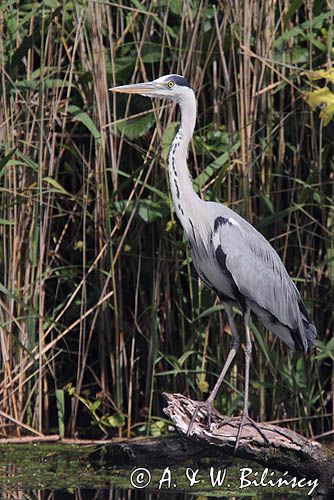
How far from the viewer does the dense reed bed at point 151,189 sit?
13.0ft

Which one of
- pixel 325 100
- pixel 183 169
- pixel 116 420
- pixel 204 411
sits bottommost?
pixel 116 420

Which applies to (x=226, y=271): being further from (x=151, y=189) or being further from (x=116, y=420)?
(x=116, y=420)

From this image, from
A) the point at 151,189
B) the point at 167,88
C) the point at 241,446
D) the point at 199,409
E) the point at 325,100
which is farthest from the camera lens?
the point at 151,189

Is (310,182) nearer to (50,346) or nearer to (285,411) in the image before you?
(285,411)

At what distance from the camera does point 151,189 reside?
3.96 metres

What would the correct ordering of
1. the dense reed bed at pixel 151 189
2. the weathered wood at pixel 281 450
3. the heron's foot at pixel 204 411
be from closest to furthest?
the weathered wood at pixel 281 450 < the heron's foot at pixel 204 411 < the dense reed bed at pixel 151 189

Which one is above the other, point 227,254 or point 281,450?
point 227,254

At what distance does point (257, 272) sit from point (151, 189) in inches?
24.4

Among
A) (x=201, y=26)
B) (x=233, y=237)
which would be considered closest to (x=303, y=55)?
(x=201, y=26)

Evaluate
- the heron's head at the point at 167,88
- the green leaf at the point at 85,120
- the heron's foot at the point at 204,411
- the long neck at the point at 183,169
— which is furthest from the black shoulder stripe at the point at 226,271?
the green leaf at the point at 85,120

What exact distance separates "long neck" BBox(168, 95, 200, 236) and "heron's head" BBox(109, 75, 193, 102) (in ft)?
0.11

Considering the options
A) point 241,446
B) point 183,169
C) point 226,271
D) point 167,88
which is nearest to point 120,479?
point 241,446

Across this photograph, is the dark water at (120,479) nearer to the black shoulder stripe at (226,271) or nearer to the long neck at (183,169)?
the black shoulder stripe at (226,271)

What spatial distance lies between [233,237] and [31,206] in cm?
99
